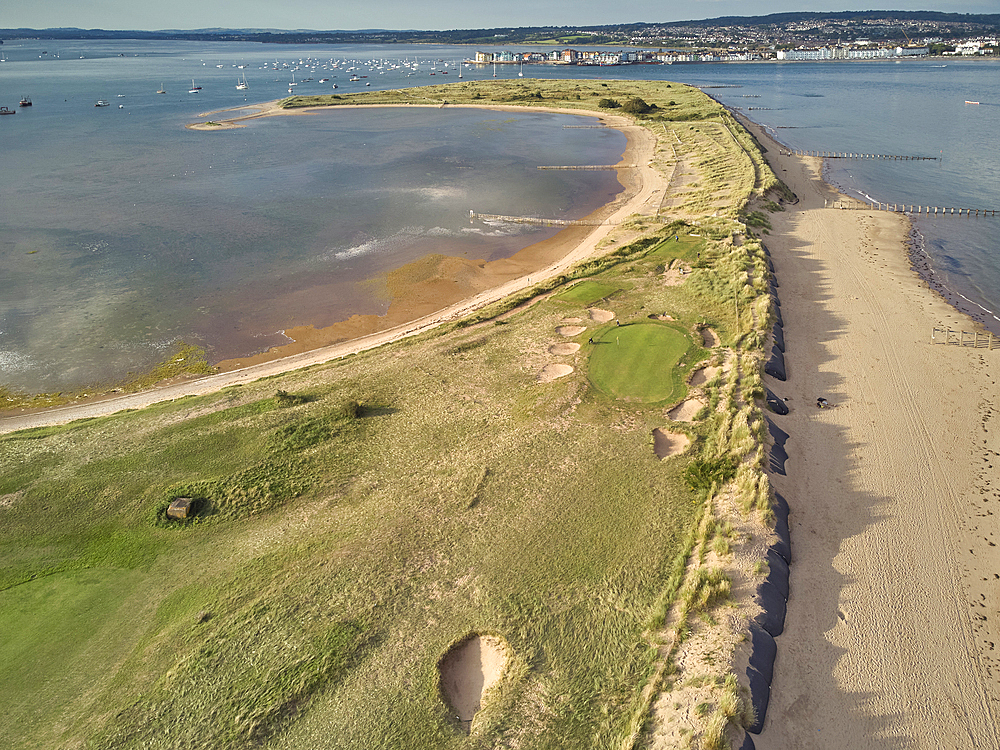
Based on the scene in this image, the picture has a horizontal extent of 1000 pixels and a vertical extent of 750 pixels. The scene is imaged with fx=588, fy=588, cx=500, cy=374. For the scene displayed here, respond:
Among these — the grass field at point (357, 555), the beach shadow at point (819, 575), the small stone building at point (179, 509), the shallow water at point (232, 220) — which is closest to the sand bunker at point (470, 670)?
the grass field at point (357, 555)

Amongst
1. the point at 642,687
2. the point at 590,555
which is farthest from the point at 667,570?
the point at 642,687

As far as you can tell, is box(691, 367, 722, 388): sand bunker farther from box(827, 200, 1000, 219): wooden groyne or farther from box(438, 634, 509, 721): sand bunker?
box(827, 200, 1000, 219): wooden groyne

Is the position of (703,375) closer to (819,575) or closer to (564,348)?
(564,348)

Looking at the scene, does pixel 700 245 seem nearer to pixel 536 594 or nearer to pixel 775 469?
pixel 775 469

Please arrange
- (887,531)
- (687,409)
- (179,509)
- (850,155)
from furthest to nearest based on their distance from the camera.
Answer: (850,155)
(687,409)
(887,531)
(179,509)

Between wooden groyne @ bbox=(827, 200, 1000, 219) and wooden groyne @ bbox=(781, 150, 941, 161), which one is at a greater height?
wooden groyne @ bbox=(781, 150, 941, 161)

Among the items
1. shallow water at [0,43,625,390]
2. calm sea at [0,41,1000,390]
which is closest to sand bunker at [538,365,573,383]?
shallow water at [0,43,625,390]

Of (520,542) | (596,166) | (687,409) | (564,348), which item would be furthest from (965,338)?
(596,166)

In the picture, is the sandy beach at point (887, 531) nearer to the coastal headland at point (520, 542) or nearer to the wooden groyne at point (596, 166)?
the coastal headland at point (520, 542)
